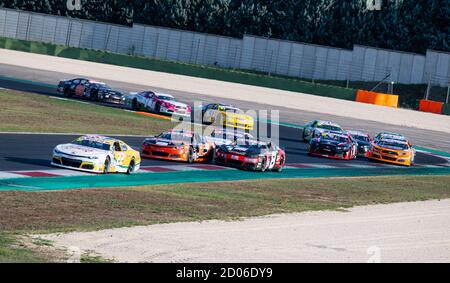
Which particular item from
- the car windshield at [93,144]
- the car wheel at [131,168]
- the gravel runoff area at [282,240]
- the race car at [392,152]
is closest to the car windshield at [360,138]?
the race car at [392,152]

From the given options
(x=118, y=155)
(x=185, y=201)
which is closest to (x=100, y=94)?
(x=118, y=155)

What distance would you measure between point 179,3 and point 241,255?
239 feet

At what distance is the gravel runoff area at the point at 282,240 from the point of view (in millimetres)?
19422

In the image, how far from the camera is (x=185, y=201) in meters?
27.3

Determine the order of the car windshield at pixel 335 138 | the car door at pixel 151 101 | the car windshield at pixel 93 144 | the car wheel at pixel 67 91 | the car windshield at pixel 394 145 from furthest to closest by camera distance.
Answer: the car wheel at pixel 67 91 < the car door at pixel 151 101 < the car windshield at pixel 394 145 < the car windshield at pixel 335 138 < the car windshield at pixel 93 144

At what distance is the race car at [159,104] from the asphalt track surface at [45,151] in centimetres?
512

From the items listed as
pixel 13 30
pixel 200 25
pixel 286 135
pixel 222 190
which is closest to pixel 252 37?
pixel 200 25

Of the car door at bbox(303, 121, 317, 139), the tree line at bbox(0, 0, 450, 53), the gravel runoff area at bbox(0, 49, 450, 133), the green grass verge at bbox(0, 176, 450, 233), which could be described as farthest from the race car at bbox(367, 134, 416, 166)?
the tree line at bbox(0, 0, 450, 53)

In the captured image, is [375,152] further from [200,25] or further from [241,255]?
[200,25]

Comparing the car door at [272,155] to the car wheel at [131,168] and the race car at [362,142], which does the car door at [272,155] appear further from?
the race car at [362,142]

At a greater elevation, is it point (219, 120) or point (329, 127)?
point (329, 127)

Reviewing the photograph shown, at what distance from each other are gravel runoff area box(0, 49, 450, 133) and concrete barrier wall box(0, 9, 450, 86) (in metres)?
3.71

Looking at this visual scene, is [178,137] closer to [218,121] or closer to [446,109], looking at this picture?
[218,121]

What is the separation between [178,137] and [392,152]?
13444 mm
